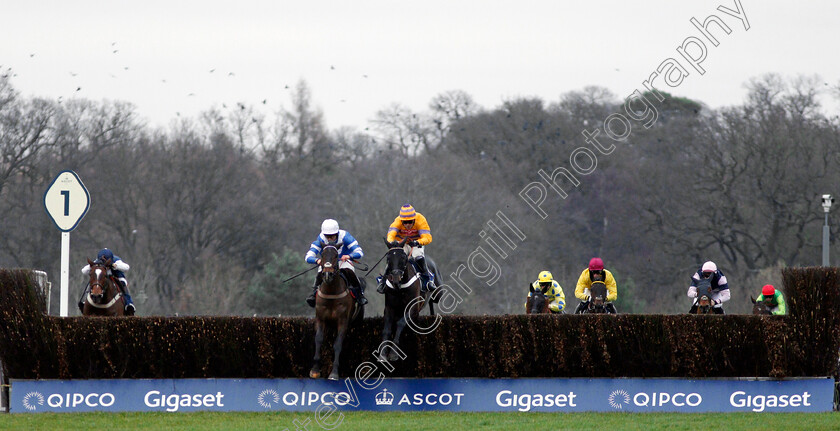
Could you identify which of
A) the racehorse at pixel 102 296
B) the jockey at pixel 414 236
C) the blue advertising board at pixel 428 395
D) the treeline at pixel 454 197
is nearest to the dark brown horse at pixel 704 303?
the blue advertising board at pixel 428 395

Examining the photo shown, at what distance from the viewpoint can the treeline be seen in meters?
40.7

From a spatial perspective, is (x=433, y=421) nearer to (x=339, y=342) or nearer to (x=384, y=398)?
(x=384, y=398)

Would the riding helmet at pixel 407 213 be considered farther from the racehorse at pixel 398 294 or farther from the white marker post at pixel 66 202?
the white marker post at pixel 66 202

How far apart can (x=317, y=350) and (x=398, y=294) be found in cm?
107

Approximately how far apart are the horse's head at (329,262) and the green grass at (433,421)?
4.57 ft

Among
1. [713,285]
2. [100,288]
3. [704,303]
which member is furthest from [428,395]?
[713,285]

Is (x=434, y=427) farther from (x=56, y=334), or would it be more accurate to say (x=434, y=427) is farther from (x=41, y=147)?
(x=41, y=147)

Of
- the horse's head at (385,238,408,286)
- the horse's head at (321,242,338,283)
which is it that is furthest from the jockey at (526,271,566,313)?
the horse's head at (321,242,338,283)

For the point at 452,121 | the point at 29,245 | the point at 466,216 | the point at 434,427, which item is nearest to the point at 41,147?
the point at 29,245

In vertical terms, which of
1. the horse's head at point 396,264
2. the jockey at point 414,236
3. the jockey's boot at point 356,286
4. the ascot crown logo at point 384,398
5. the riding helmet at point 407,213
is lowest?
the ascot crown logo at point 384,398

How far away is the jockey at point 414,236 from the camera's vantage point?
530 inches

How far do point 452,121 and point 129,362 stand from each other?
4334cm

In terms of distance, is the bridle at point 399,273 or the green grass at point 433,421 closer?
the green grass at point 433,421

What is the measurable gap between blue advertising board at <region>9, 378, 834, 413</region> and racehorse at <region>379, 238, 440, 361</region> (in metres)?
0.53
